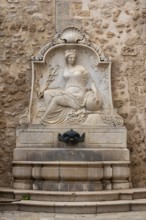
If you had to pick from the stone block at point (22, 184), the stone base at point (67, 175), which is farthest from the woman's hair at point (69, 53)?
the stone block at point (22, 184)

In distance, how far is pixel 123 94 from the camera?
23.1ft

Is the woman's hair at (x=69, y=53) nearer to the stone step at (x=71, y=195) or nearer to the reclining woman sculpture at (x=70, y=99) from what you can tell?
the reclining woman sculpture at (x=70, y=99)

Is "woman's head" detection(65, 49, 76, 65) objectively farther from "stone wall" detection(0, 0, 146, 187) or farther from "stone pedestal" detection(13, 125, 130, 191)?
"stone pedestal" detection(13, 125, 130, 191)

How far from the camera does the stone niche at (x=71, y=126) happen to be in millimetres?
5980

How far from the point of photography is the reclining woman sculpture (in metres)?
6.60

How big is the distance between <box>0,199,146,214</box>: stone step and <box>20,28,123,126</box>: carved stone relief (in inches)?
64.2

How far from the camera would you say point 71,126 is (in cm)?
661

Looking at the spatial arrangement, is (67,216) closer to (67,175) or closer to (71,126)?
(67,175)

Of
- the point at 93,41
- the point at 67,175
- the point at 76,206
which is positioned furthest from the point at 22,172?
the point at 93,41

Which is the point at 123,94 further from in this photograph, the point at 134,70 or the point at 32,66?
the point at 32,66

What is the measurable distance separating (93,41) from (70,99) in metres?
1.20

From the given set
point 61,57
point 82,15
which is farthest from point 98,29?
point 61,57

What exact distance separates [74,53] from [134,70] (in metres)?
1.10

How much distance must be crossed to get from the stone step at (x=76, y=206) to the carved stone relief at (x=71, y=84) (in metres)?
1.63
